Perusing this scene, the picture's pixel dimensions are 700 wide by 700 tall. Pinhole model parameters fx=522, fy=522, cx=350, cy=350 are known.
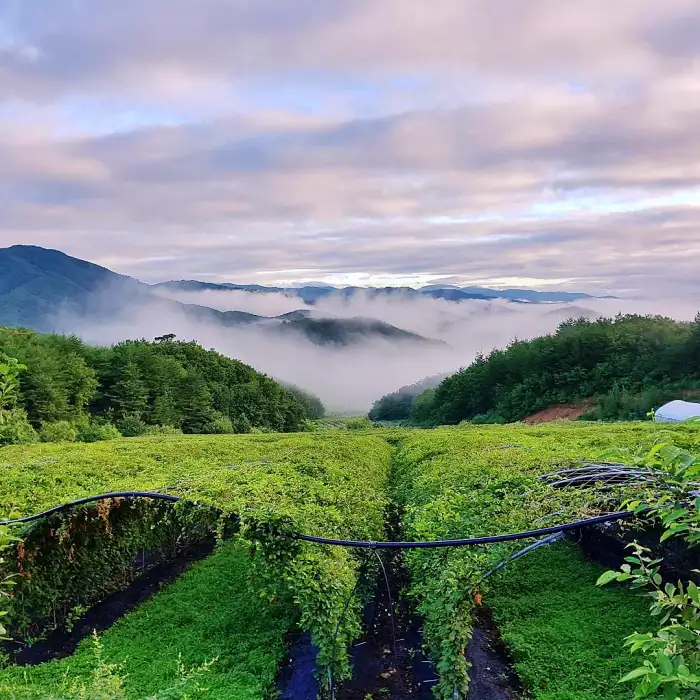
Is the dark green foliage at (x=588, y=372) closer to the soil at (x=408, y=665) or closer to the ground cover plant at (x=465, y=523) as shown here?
the ground cover plant at (x=465, y=523)

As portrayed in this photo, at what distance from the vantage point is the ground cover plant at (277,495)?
5980 millimetres

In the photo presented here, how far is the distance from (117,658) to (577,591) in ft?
22.9

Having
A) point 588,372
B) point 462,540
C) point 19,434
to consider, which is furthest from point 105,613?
point 588,372

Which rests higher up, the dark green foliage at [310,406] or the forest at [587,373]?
the forest at [587,373]

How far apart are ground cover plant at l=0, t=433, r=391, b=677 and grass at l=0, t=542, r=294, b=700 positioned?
0.77 meters

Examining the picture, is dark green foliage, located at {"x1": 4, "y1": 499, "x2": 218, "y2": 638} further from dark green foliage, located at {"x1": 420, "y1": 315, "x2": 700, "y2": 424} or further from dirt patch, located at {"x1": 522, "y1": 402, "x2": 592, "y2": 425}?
dirt patch, located at {"x1": 522, "y1": 402, "x2": 592, "y2": 425}

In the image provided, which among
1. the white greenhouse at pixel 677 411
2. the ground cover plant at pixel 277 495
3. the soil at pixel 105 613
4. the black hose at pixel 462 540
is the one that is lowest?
the soil at pixel 105 613

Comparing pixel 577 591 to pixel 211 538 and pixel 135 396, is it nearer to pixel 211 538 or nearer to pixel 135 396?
pixel 211 538

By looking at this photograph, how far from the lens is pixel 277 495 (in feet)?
23.2

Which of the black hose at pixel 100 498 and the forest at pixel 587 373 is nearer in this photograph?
the black hose at pixel 100 498

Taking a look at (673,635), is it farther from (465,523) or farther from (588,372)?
(588,372)

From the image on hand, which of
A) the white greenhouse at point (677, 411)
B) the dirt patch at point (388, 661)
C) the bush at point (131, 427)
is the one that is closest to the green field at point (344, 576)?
the dirt patch at point (388, 661)

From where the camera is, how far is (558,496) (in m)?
6.41

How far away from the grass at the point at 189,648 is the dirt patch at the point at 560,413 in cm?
3342
